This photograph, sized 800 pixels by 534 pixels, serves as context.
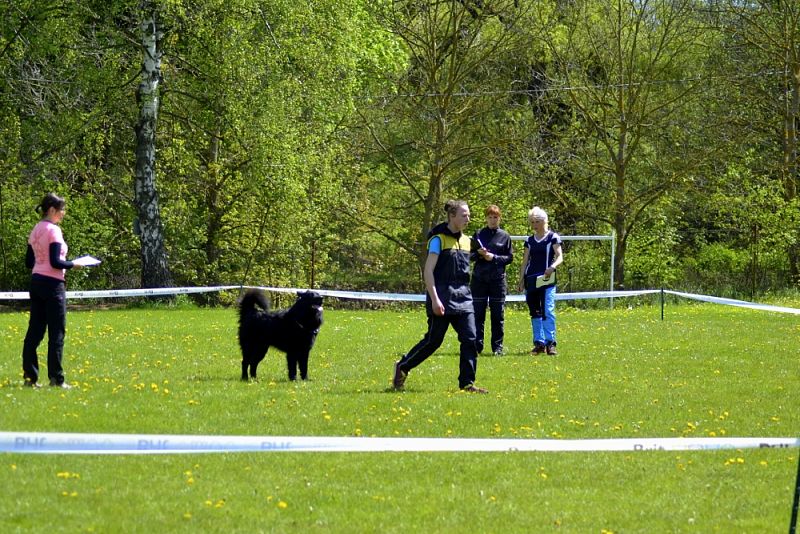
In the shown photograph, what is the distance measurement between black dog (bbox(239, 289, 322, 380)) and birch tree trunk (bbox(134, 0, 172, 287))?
47.7 feet

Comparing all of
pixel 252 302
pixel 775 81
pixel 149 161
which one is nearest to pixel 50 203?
pixel 252 302

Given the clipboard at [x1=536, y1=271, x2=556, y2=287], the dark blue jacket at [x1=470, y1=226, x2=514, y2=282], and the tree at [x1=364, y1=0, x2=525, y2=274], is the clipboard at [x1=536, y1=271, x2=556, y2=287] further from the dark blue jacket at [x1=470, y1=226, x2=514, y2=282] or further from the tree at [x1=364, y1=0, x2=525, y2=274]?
the tree at [x1=364, y1=0, x2=525, y2=274]

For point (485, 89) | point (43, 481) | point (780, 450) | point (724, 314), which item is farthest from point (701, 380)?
point (485, 89)

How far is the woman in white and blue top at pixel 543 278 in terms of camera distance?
50.0 feet

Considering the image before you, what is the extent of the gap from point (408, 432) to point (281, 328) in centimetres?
335

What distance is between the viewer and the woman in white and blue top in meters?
15.2

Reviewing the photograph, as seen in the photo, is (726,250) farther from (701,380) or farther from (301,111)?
(701,380)

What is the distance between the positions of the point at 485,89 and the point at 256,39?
11557 mm

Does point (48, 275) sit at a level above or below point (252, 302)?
above

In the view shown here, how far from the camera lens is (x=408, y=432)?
8945mm

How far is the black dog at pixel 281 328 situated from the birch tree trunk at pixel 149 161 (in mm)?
14543

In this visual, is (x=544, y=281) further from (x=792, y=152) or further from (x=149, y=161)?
(x=792, y=152)

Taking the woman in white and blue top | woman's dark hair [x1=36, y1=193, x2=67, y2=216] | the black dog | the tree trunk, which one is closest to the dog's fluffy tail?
the black dog

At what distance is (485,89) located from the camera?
118 feet
